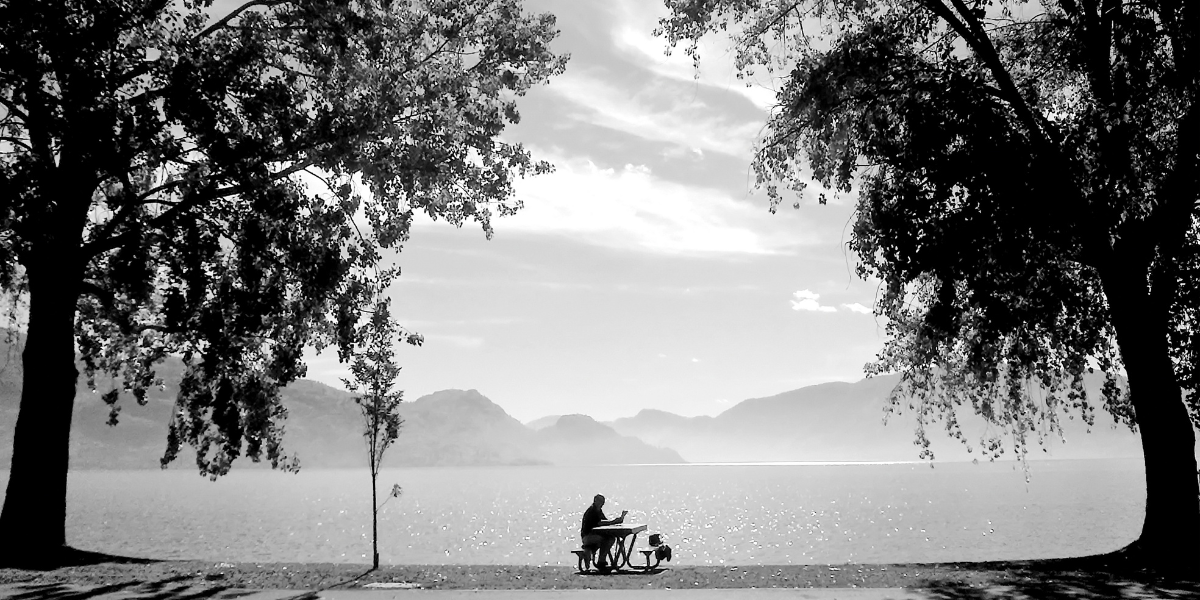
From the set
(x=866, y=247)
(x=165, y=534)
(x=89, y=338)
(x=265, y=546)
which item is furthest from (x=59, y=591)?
(x=165, y=534)

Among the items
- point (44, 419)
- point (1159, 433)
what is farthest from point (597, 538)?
point (44, 419)

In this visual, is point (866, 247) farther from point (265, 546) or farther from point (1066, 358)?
point (265, 546)

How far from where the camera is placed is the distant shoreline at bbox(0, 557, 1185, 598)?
1595 cm

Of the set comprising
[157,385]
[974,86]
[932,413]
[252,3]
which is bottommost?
[932,413]

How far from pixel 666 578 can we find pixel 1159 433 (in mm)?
10519

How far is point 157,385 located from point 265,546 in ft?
127

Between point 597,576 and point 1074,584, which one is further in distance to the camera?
point 597,576

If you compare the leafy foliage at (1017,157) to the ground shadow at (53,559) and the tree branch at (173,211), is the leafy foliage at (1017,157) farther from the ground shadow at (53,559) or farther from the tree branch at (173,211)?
the ground shadow at (53,559)

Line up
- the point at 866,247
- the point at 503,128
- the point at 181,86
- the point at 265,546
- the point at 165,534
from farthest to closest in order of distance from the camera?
the point at 165,534
the point at 265,546
the point at 503,128
the point at 866,247
the point at 181,86

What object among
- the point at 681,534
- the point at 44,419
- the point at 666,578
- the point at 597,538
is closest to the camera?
the point at 666,578

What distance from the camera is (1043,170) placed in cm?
1705

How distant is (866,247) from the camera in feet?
66.2

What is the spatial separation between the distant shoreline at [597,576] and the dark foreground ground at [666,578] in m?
0.02

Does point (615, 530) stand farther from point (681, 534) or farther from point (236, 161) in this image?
point (681, 534)
